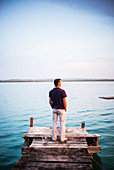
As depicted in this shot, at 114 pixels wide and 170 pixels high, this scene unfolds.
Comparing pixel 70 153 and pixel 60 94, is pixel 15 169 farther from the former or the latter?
pixel 60 94

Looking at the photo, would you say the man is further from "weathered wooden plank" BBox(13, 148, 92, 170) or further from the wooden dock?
"weathered wooden plank" BBox(13, 148, 92, 170)

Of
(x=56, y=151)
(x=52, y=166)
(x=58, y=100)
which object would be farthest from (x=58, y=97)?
(x=52, y=166)

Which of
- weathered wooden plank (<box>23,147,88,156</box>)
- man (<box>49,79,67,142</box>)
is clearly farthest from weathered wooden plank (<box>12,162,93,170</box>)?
man (<box>49,79,67,142</box>)

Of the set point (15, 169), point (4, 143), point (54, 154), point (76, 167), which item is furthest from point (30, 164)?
point (4, 143)

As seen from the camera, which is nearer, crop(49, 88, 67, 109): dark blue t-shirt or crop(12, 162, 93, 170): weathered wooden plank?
crop(12, 162, 93, 170): weathered wooden plank

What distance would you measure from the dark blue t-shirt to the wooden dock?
1731 mm

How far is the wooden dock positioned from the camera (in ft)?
16.6

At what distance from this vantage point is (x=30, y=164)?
512 cm

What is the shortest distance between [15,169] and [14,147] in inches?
226

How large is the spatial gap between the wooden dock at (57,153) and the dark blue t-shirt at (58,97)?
173cm

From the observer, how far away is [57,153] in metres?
5.85

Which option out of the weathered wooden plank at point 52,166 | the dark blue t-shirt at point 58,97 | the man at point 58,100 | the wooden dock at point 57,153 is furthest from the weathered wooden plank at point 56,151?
Answer: the dark blue t-shirt at point 58,97

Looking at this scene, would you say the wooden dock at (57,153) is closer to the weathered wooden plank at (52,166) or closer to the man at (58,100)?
the weathered wooden plank at (52,166)

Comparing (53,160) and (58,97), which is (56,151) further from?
(58,97)
